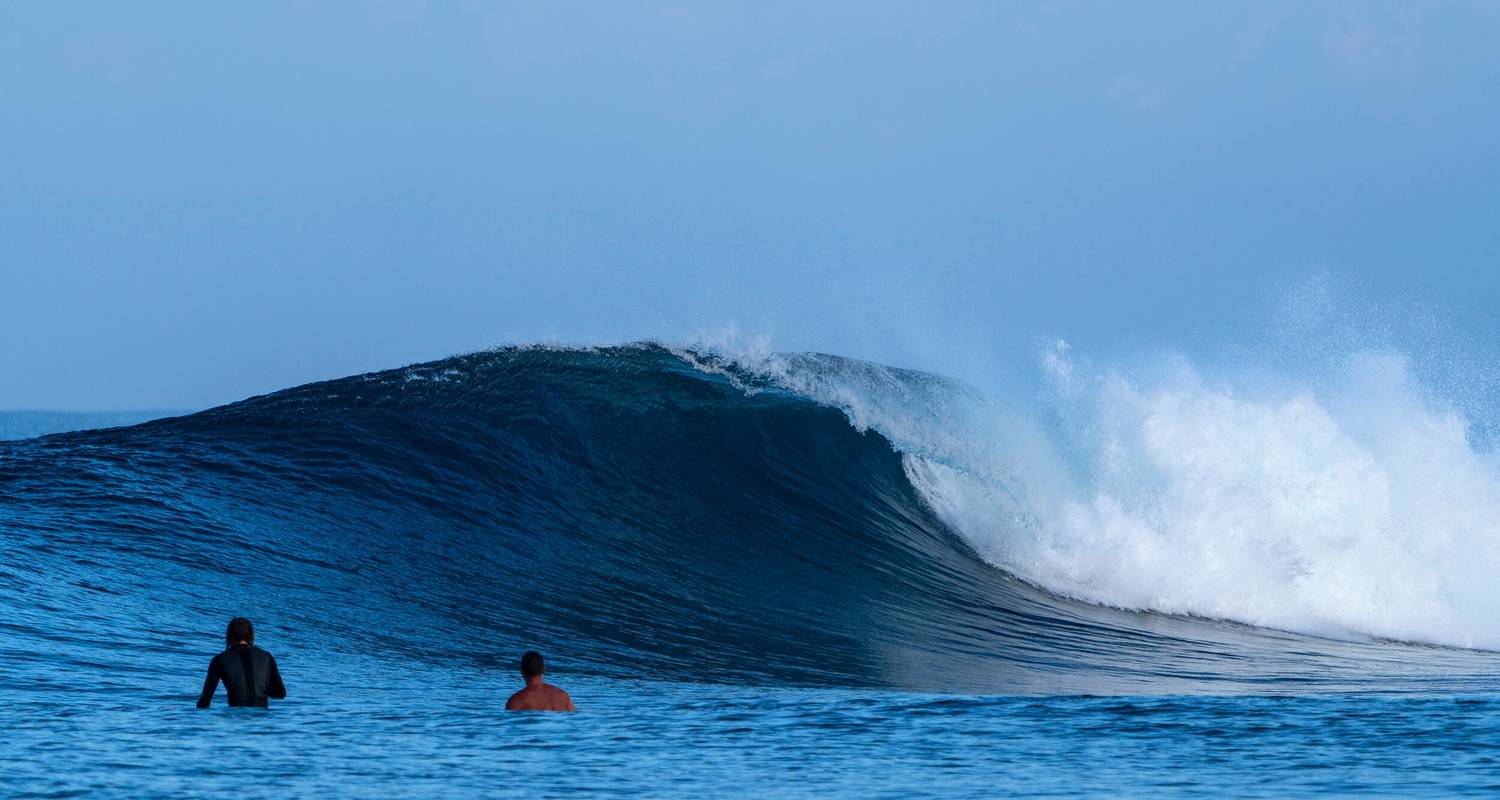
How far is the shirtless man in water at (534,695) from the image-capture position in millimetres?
6637

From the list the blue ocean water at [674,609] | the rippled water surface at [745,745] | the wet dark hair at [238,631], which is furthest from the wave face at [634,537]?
the wet dark hair at [238,631]

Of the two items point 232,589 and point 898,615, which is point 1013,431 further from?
point 232,589

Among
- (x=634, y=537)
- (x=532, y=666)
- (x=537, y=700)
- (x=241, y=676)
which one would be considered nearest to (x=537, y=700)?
(x=537, y=700)

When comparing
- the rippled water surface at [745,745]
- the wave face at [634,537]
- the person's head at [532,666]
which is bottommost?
the rippled water surface at [745,745]

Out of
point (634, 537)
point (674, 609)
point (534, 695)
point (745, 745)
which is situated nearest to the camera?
point (745, 745)

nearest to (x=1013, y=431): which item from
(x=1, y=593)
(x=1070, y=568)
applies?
(x=1070, y=568)

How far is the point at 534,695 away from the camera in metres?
6.65

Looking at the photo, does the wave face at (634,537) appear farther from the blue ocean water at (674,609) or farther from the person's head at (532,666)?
the person's head at (532,666)

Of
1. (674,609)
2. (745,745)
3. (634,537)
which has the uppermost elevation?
(634,537)

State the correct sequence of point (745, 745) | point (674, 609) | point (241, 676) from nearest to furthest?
point (745, 745), point (241, 676), point (674, 609)

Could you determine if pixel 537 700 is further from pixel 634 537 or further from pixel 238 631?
pixel 634 537

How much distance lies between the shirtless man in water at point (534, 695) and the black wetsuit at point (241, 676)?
3.80 ft

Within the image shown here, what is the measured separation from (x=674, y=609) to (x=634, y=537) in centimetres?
198

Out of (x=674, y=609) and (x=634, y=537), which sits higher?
(x=634, y=537)
